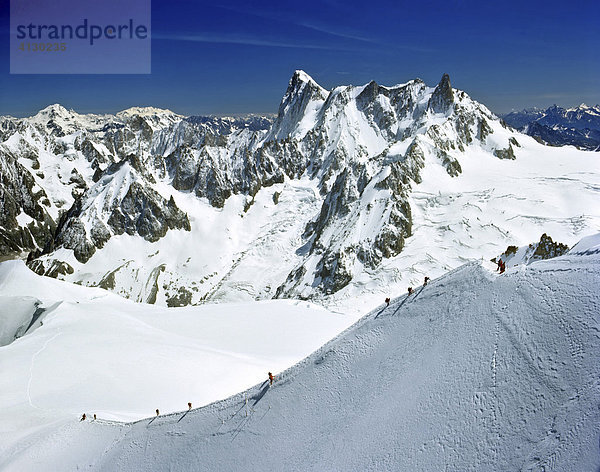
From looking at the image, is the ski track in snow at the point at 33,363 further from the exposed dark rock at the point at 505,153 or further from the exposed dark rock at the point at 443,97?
the exposed dark rock at the point at 443,97

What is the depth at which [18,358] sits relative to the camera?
2903 centimetres

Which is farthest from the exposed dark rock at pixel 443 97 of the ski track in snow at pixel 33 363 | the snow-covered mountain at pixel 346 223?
the ski track in snow at pixel 33 363

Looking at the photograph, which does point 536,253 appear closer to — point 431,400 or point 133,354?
point 431,400

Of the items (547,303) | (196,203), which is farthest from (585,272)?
(196,203)

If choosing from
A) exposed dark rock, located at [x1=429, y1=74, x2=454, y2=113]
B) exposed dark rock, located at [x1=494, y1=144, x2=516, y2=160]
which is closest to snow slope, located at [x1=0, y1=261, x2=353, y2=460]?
exposed dark rock, located at [x1=494, y1=144, x2=516, y2=160]

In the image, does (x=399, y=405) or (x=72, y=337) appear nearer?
(x=399, y=405)

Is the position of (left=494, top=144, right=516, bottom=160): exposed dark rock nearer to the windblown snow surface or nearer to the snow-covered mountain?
the snow-covered mountain

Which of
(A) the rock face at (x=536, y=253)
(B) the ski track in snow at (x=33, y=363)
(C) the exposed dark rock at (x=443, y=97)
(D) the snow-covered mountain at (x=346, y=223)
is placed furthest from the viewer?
(C) the exposed dark rock at (x=443, y=97)

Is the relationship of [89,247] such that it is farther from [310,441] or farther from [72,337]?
[310,441]

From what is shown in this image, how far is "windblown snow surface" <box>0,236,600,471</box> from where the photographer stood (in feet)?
28.7

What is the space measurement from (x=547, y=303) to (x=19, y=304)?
52.7m

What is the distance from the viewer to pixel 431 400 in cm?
1095

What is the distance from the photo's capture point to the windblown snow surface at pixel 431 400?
8742 millimetres

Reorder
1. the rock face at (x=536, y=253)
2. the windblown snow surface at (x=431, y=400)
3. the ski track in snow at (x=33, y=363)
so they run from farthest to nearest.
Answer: the rock face at (x=536, y=253) → the ski track in snow at (x=33, y=363) → the windblown snow surface at (x=431, y=400)
